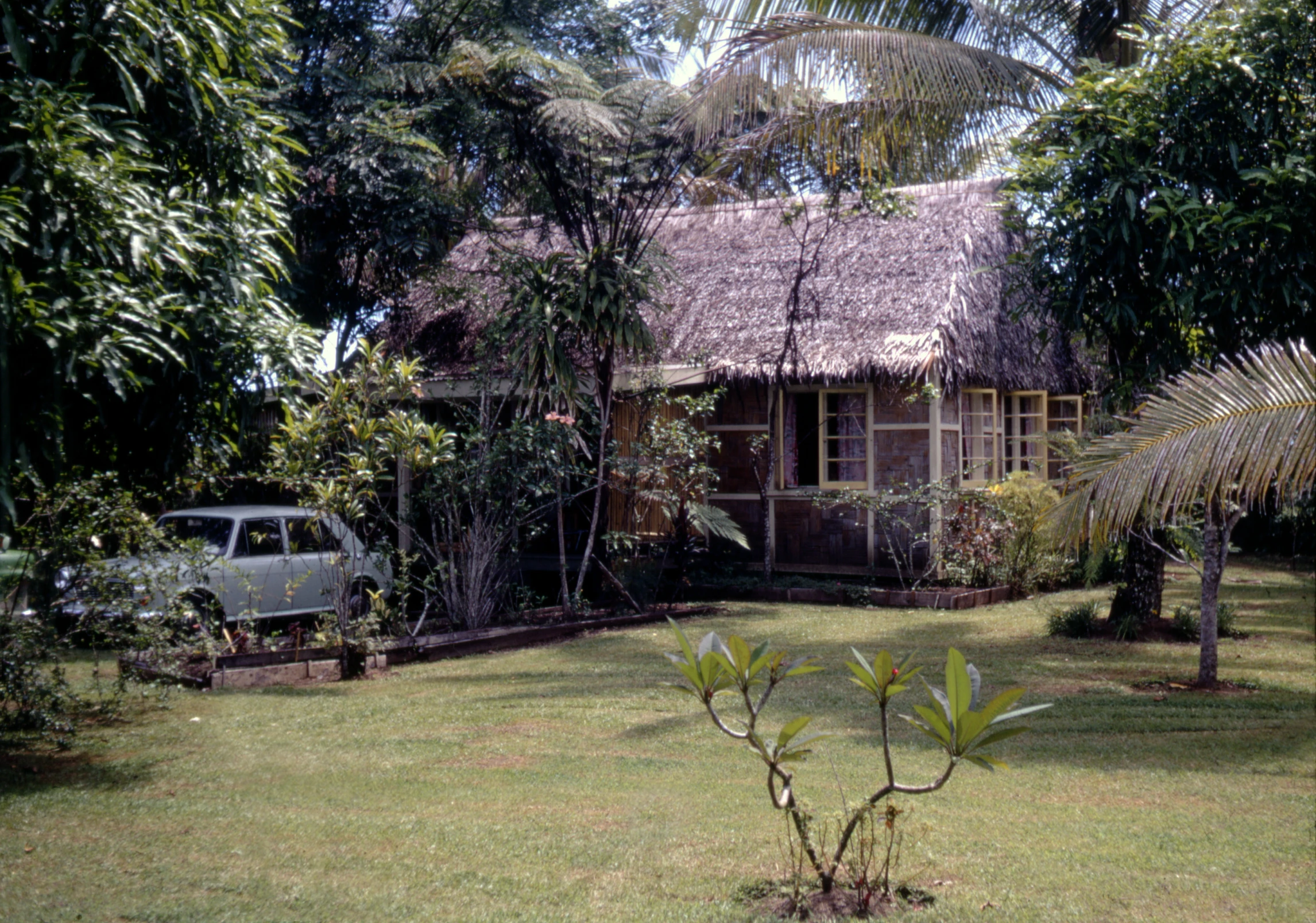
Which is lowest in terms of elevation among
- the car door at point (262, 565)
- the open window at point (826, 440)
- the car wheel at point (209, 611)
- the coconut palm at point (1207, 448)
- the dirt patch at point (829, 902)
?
the dirt patch at point (829, 902)

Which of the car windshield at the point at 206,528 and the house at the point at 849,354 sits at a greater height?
the house at the point at 849,354

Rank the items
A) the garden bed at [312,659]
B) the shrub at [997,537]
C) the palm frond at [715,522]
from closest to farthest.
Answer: the garden bed at [312,659] → the palm frond at [715,522] → the shrub at [997,537]

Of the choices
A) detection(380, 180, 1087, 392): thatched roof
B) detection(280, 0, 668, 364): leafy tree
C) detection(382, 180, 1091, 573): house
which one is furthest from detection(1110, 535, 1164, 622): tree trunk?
detection(280, 0, 668, 364): leafy tree

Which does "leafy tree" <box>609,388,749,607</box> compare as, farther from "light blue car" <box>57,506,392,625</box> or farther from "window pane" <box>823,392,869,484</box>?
"light blue car" <box>57,506,392,625</box>

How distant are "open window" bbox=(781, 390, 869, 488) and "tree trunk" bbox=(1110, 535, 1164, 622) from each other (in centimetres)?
474

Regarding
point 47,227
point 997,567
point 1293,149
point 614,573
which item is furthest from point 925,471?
point 47,227

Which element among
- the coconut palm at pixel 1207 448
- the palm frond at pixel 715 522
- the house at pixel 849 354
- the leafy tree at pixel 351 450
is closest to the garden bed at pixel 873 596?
the house at pixel 849 354

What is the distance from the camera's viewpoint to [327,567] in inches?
458

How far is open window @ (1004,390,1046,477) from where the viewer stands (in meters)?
18.5

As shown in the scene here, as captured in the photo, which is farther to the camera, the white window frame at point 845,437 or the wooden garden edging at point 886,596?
the white window frame at point 845,437

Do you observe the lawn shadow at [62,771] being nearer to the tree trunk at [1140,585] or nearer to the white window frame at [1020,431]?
the tree trunk at [1140,585]

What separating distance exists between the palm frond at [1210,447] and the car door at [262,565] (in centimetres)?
825

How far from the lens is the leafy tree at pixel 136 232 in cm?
576

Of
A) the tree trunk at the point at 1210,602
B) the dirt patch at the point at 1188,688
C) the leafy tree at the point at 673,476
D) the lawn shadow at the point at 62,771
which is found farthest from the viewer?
the leafy tree at the point at 673,476
